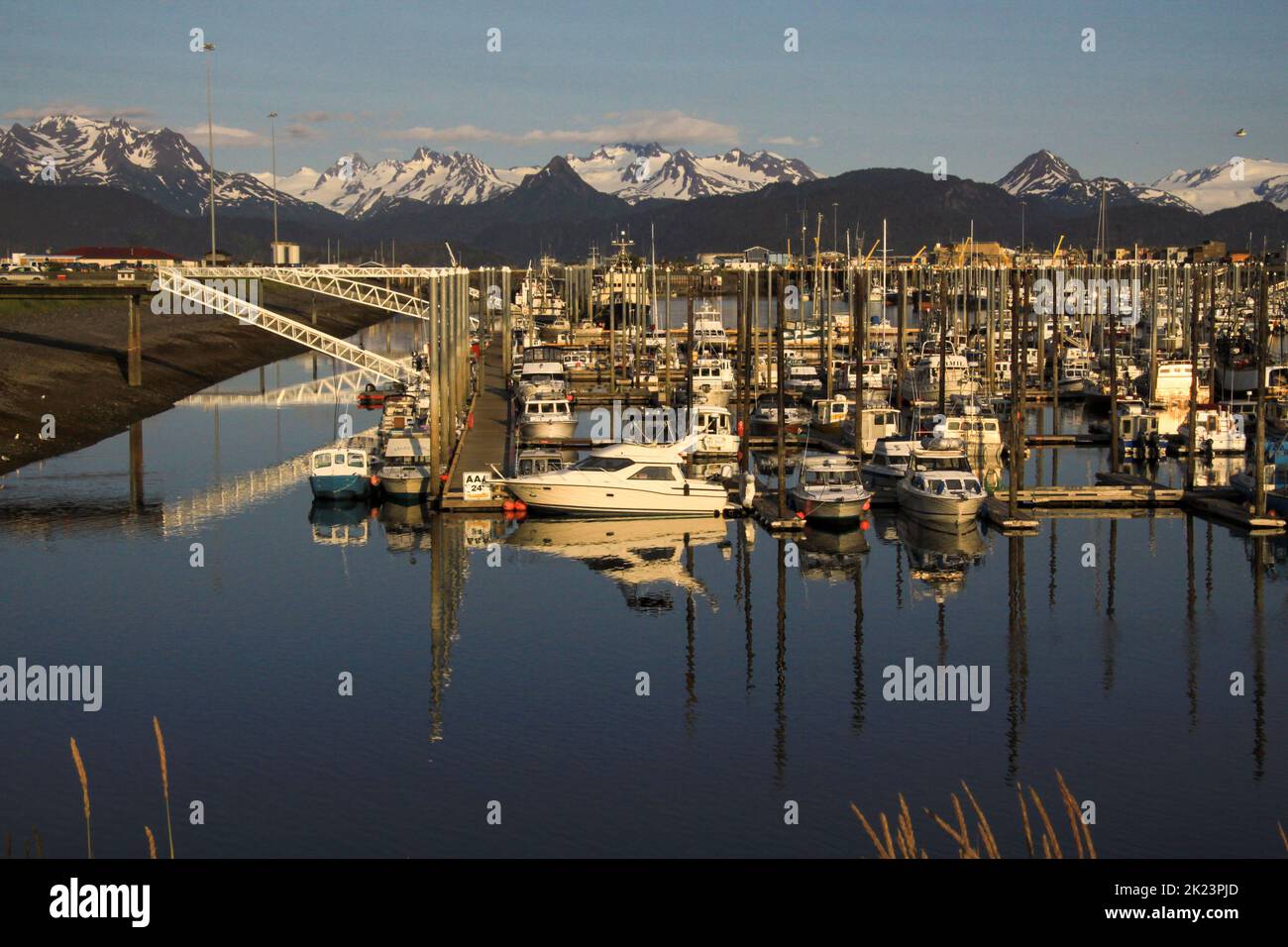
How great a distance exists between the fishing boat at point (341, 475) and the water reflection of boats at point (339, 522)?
243 millimetres

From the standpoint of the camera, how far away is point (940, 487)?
4462 cm

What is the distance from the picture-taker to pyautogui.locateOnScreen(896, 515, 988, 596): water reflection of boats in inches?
1556

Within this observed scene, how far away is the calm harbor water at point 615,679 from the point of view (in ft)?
75.9

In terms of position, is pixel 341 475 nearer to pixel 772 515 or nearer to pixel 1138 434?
pixel 772 515

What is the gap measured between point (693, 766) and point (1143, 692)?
30.8 ft

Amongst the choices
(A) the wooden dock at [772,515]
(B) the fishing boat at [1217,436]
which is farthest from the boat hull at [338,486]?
(B) the fishing boat at [1217,436]

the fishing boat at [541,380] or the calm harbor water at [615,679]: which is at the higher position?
the fishing boat at [541,380]

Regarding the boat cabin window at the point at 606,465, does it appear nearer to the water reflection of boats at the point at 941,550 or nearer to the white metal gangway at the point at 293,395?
the water reflection of boats at the point at 941,550

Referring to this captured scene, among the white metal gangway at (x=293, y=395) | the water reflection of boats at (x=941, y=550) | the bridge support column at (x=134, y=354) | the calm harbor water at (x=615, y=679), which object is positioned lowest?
the calm harbor water at (x=615, y=679)

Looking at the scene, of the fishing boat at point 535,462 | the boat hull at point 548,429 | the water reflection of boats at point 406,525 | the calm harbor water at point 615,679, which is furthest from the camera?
the boat hull at point 548,429

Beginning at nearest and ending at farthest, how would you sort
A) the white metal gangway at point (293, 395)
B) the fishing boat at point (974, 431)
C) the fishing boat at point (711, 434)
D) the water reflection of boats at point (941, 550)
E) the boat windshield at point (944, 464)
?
the water reflection of boats at point (941, 550) → the boat windshield at point (944, 464) → the fishing boat at point (711, 434) → the fishing boat at point (974, 431) → the white metal gangway at point (293, 395)

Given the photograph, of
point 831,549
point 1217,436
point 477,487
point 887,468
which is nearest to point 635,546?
point 831,549

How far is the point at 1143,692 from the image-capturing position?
2977 centimetres

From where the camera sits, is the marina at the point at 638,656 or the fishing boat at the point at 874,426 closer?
the marina at the point at 638,656
